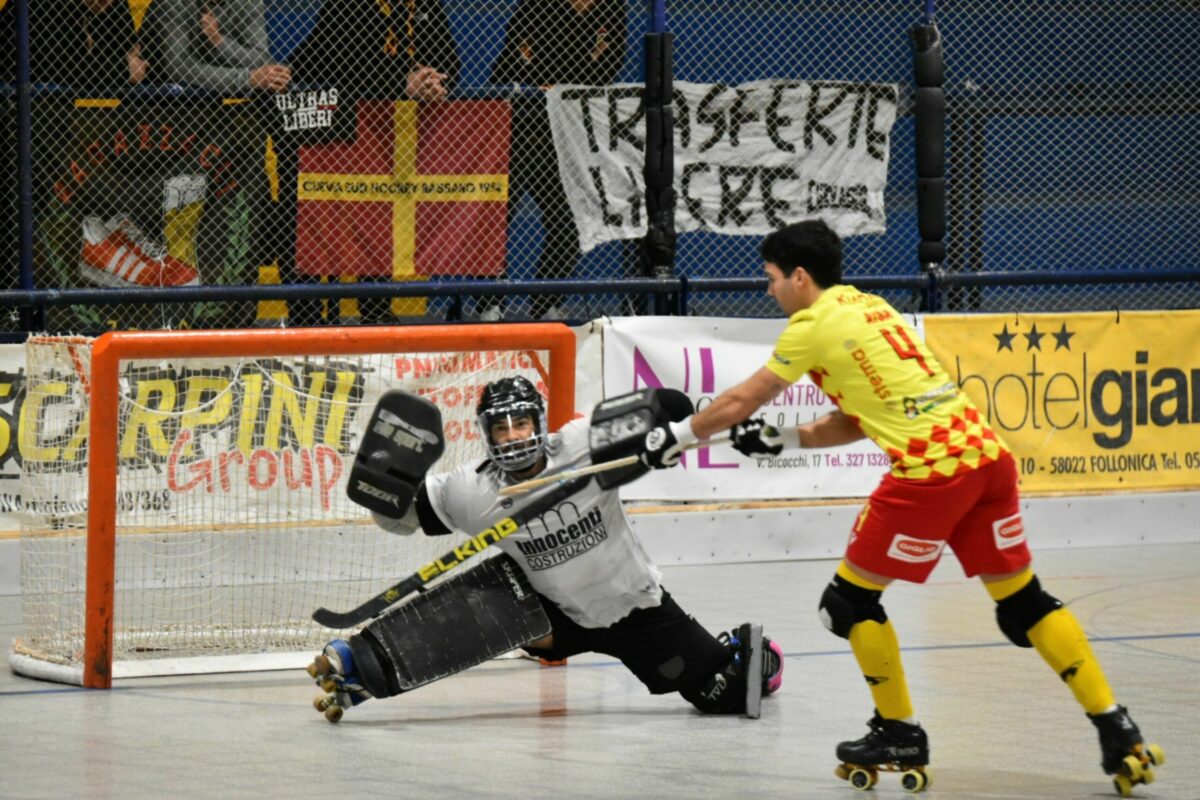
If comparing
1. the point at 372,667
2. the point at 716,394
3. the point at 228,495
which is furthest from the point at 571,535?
the point at 716,394

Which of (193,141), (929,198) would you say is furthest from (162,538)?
(929,198)

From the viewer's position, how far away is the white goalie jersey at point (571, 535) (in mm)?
6442

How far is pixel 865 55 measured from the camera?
37.0ft

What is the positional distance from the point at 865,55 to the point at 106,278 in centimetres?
437

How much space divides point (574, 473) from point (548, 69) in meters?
4.64

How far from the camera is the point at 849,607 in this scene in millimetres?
5598

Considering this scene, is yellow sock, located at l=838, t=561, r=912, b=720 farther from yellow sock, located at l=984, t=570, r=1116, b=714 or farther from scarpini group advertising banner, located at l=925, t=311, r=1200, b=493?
scarpini group advertising banner, located at l=925, t=311, r=1200, b=493

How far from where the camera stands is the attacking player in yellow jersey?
5.50 metres

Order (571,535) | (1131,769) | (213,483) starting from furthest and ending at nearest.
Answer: (213,483), (571,535), (1131,769)

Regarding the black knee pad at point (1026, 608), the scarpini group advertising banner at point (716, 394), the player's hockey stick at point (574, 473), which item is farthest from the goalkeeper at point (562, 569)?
the scarpini group advertising banner at point (716, 394)

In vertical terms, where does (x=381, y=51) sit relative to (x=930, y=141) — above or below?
above

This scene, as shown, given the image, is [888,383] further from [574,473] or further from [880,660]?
[574,473]

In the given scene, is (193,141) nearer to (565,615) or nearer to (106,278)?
(106,278)

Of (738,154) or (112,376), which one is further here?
(738,154)
